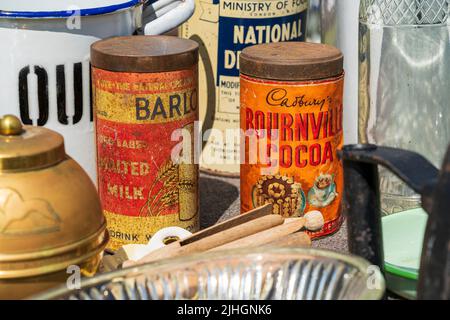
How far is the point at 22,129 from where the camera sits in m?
0.93

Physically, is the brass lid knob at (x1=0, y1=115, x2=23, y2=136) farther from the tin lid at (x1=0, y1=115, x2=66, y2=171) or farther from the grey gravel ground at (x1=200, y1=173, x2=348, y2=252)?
the grey gravel ground at (x1=200, y1=173, x2=348, y2=252)

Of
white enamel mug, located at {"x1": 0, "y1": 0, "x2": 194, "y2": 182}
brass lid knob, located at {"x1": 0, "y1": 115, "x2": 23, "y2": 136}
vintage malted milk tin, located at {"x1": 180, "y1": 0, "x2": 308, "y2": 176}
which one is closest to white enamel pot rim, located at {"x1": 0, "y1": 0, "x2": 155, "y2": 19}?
white enamel mug, located at {"x1": 0, "y1": 0, "x2": 194, "y2": 182}

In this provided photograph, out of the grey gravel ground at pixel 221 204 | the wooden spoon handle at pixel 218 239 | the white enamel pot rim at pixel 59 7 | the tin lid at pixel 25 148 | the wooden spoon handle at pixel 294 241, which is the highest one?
the white enamel pot rim at pixel 59 7

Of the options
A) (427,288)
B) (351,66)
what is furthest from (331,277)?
(351,66)

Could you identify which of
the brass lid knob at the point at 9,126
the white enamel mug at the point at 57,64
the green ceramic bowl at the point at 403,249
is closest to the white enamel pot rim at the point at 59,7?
the white enamel mug at the point at 57,64

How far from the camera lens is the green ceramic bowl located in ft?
3.52

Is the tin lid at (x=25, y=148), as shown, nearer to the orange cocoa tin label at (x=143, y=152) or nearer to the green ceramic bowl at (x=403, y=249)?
the orange cocoa tin label at (x=143, y=152)

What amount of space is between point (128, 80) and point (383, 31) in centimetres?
42

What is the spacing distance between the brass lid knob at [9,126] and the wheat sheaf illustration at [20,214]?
2.4 inches

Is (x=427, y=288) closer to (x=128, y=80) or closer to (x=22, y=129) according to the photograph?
(x=22, y=129)

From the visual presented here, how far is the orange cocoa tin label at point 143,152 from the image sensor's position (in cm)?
117

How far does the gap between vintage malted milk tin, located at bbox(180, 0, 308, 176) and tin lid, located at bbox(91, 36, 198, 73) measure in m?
0.26

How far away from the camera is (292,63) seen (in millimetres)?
1209

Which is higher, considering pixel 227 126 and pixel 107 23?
pixel 107 23
